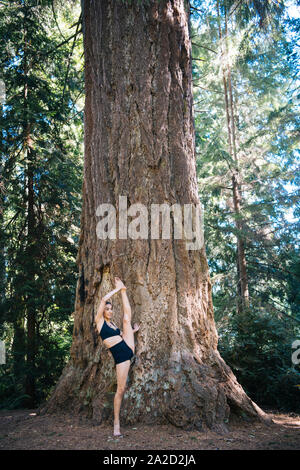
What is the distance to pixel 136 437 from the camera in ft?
13.6

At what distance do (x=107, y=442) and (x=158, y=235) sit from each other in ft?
8.65

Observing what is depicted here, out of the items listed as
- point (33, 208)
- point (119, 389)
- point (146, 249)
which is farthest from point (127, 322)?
point (33, 208)

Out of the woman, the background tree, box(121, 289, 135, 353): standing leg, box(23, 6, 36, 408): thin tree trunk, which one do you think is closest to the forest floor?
the woman

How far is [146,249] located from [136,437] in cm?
233

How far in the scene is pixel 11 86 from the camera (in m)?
9.84

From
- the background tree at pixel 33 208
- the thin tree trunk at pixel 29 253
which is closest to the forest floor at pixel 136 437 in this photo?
the thin tree trunk at pixel 29 253

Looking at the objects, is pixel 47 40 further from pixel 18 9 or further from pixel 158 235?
pixel 158 235

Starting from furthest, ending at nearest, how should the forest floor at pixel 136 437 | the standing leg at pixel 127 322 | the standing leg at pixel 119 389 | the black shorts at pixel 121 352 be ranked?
the standing leg at pixel 127 322 < the black shorts at pixel 121 352 < the standing leg at pixel 119 389 < the forest floor at pixel 136 437

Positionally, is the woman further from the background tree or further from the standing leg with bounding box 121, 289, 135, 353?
the background tree

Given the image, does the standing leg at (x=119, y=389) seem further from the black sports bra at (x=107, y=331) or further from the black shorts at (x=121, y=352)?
the black sports bra at (x=107, y=331)

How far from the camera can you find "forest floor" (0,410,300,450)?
3.99m

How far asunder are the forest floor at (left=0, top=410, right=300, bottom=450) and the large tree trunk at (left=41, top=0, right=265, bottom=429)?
0.61 ft

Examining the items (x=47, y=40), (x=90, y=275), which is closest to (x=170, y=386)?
(x=90, y=275)

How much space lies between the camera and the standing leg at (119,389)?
4254 mm
